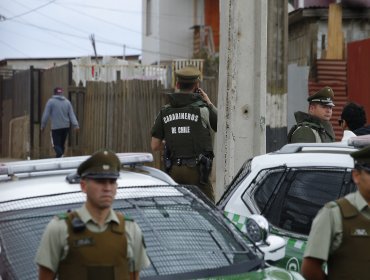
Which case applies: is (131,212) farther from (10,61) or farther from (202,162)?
(10,61)

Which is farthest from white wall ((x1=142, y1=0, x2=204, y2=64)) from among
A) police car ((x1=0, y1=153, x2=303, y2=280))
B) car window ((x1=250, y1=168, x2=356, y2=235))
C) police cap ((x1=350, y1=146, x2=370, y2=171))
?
police cap ((x1=350, y1=146, x2=370, y2=171))

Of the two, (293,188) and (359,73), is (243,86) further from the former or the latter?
(359,73)

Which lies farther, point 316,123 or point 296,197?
point 316,123

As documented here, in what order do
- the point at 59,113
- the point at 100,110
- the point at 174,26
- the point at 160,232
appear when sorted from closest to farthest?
the point at 160,232 < the point at 59,113 < the point at 100,110 < the point at 174,26

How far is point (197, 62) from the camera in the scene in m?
25.3

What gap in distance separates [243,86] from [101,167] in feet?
19.9

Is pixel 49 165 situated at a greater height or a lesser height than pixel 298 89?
lesser

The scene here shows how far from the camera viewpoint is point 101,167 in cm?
469

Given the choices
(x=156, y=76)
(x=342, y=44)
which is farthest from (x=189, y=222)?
(x=156, y=76)

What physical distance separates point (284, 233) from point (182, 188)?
3.46 feet

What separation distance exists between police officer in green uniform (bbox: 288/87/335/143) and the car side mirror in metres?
2.94

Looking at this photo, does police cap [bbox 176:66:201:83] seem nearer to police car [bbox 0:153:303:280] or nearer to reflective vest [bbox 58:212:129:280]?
police car [bbox 0:153:303:280]

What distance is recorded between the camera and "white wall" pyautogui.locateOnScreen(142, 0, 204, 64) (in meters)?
36.6

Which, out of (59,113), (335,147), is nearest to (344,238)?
(335,147)
